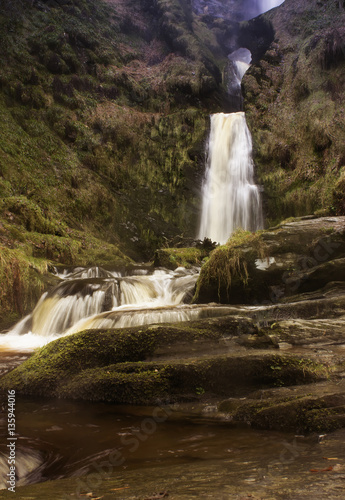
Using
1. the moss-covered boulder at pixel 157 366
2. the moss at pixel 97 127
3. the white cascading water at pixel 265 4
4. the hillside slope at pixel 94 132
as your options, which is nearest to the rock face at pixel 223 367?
Result: the moss-covered boulder at pixel 157 366

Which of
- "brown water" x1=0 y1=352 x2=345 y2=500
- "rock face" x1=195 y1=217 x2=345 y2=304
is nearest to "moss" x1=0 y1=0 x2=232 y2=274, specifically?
"rock face" x1=195 y1=217 x2=345 y2=304

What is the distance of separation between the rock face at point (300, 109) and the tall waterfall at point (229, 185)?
2.29 feet

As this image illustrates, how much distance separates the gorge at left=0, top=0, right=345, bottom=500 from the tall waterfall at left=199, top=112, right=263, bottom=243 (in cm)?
9

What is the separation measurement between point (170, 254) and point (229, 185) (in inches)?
307

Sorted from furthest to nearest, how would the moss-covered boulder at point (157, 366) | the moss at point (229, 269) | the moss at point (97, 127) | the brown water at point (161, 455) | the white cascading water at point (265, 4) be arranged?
the white cascading water at point (265, 4) → the moss at point (97, 127) → the moss at point (229, 269) → the moss-covered boulder at point (157, 366) → the brown water at point (161, 455)

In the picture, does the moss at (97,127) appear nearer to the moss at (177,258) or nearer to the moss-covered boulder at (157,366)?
the moss at (177,258)

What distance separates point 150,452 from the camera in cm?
208

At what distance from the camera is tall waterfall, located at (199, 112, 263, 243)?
648 inches

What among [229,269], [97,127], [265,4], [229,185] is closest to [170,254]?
[229,269]

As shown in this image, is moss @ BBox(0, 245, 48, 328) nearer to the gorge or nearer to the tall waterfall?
the gorge

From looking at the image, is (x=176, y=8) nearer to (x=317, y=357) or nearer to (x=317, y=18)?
(x=317, y=18)

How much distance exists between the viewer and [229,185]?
693 inches

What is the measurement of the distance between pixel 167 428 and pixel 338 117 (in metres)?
17.7

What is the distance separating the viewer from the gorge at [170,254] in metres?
2.06
